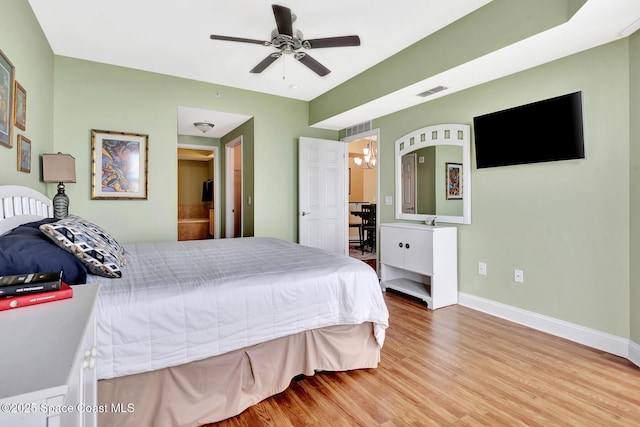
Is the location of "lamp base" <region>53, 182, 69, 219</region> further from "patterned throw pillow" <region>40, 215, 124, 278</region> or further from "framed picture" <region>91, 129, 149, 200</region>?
"patterned throw pillow" <region>40, 215, 124, 278</region>

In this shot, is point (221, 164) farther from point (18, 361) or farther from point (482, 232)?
point (18, 361)

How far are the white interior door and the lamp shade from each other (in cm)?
274

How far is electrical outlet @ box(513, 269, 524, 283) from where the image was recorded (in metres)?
3.06

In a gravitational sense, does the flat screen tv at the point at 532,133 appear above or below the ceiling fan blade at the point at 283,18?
below

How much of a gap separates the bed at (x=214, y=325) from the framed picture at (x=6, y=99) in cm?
35

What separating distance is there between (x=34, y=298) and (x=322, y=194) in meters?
4.26

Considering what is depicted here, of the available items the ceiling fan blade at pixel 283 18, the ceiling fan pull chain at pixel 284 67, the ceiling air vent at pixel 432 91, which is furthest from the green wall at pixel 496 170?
the ceiling fan blade at pixel 283 18

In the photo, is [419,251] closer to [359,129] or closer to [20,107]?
[359,129]

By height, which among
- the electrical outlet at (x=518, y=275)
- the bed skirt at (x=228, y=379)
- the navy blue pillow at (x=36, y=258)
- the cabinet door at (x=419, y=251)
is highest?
the navy blue pillow at (x=36, y=258)

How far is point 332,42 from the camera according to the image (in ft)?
8.48

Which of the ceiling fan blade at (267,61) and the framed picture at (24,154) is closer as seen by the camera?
the framed picture at (24,154)

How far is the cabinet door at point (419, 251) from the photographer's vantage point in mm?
3506

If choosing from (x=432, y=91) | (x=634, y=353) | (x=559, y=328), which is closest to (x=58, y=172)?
(x=432, y=91)

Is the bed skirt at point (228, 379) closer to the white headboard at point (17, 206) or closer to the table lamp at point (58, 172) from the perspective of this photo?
the white headboard at point (17, 206)
